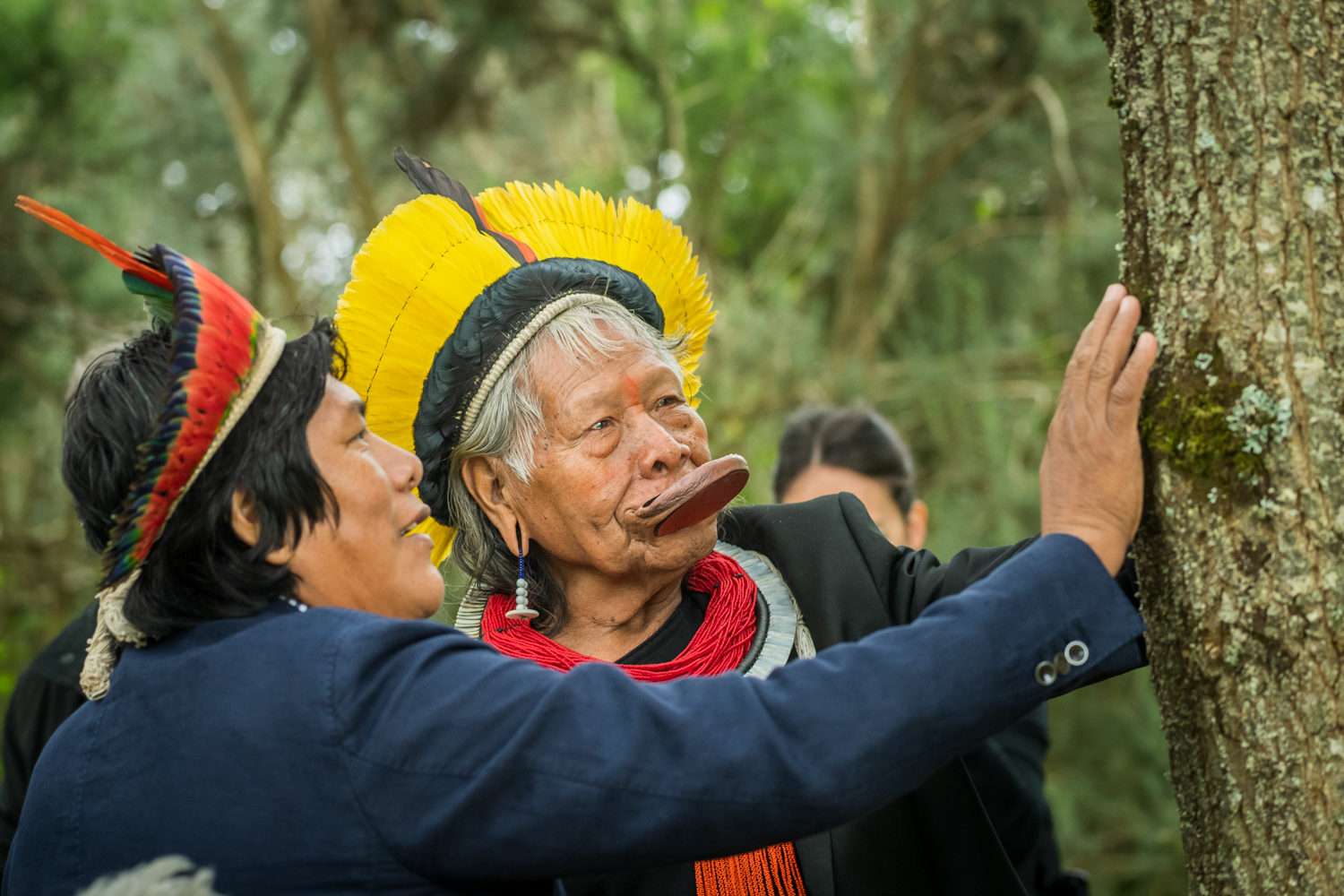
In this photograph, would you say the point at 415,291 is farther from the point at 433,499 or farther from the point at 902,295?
the point at 902,295

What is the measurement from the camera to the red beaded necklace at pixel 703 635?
7.93 ft

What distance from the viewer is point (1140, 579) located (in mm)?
1972

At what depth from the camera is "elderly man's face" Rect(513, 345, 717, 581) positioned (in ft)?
8.23

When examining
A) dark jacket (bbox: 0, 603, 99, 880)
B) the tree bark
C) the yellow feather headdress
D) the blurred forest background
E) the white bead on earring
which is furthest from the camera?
the tree bark

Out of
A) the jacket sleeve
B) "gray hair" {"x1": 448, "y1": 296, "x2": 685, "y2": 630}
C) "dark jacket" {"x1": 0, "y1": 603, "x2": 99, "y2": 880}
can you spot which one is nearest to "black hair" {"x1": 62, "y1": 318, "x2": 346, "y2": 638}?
the jacket sleeve

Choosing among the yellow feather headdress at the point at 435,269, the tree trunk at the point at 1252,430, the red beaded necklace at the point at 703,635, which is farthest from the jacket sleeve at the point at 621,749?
the yellow feather headdress at the point at 435,269

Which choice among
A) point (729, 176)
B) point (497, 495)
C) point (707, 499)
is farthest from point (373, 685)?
point (729, 176)

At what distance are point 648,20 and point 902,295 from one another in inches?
94.7

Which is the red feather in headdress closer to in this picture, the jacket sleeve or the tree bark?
the jacket sleeve

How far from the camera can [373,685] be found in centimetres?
158

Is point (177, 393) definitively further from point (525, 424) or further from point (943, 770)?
point (943, 770)

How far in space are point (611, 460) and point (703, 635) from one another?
0.38 meters

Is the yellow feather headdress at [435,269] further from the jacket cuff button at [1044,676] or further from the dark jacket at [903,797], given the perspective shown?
the jacket cuff button at [1044,676]

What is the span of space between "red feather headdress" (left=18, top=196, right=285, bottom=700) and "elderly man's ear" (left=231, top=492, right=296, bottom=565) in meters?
0.07
